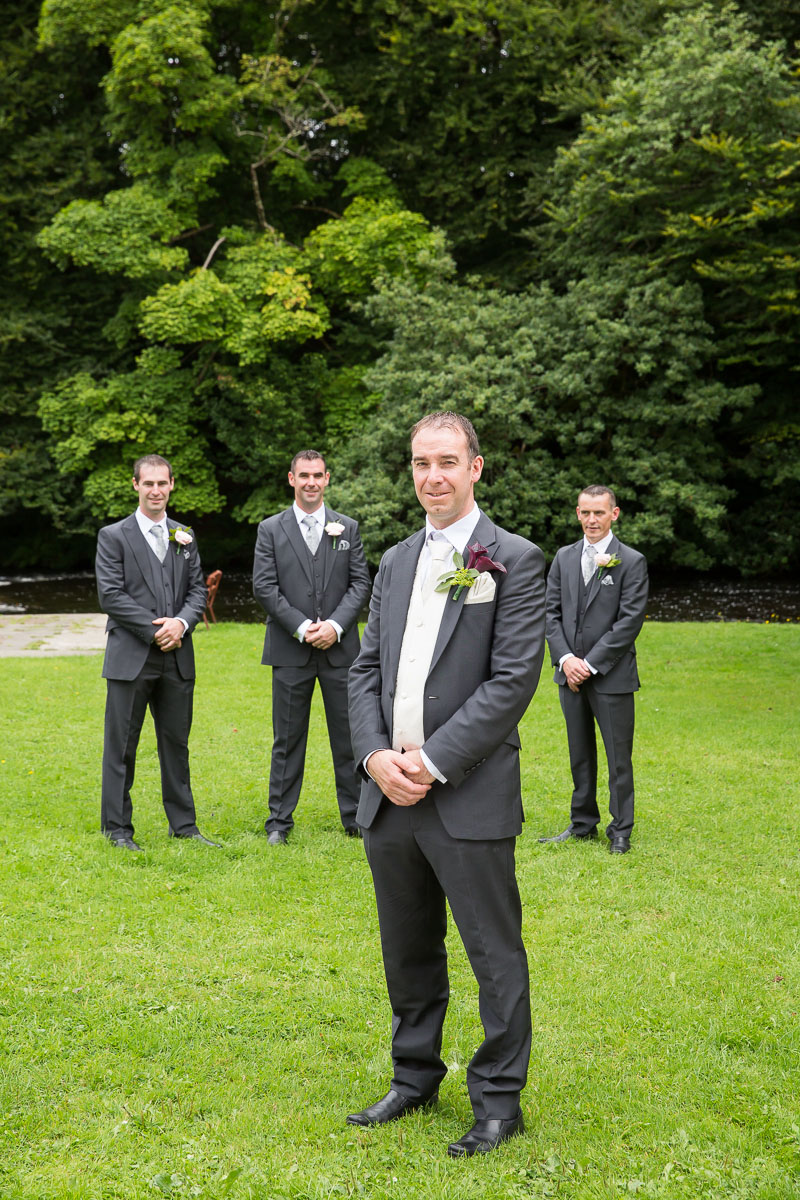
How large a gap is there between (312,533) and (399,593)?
3.70 meters

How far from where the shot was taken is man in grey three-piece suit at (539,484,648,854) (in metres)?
7.17

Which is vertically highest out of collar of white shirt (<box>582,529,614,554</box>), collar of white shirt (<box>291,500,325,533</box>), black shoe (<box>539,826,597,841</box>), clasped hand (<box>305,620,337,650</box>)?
collar of white shirt (<box>291,500,325,533</box>)

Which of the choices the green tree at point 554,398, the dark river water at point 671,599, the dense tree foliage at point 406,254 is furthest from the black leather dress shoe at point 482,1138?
the dark river water at point 671,599

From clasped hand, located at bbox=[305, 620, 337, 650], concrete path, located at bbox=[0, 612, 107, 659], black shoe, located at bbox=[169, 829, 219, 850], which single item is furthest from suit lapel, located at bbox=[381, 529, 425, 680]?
concrete path, located at bbox=[0, 612, 107, 659]

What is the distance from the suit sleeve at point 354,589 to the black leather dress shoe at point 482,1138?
422 centimetres

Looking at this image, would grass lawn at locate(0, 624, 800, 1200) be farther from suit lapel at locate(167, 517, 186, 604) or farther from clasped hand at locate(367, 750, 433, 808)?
suit lapel at locate(167, 517, 186, 604)

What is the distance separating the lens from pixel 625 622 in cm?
717

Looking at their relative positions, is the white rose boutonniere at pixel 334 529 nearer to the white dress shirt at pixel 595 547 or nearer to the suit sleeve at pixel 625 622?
the white dress shirt at pixel 595 547

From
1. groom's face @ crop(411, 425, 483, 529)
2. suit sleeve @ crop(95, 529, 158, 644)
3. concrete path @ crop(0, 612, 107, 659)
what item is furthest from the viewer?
concrete path @ crop(0, 612, 107, 659)

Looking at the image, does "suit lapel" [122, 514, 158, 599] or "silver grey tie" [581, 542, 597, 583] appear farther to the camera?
"silver grey tie" [581, 542, 597, 583]

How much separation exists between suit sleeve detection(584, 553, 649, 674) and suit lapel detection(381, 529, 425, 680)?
3493 millimetres

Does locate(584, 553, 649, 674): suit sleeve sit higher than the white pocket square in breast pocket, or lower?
lower

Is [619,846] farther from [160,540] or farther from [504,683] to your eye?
[504,683]

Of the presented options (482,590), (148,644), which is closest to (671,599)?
(148,644)
